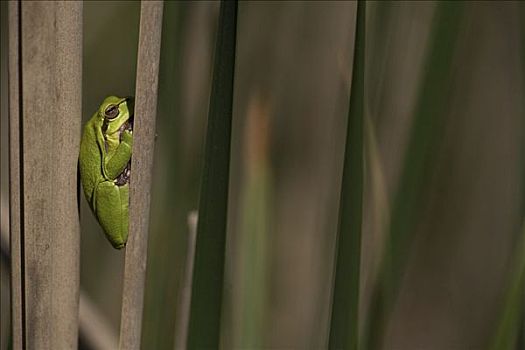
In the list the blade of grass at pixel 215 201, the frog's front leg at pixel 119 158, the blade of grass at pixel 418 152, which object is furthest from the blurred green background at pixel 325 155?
the blade of grass at pixel 215 201

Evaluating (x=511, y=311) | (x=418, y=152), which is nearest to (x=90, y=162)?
(x=418, y=152)

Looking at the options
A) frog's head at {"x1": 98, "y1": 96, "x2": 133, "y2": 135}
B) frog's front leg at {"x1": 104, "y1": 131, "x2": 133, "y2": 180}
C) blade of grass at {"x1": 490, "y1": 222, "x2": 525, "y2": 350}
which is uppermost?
frog's head at {"x1": 98, "y1": 96, "x2": 133, "y2": 135}

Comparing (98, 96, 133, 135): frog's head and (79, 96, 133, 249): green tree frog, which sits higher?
(98, 96, 133, 135): frog's head

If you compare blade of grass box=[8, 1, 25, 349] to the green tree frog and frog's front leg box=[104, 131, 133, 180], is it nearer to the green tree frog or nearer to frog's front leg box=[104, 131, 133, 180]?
the green tree frog

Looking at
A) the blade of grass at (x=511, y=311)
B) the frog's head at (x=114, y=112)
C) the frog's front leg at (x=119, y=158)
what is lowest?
the blade of grass at (x=511, y=311)

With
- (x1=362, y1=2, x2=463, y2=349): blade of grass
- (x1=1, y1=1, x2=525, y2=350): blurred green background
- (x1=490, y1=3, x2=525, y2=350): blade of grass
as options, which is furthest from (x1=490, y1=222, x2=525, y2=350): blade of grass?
(x1=1, y1=1, x2=525, y2=350): blurred green background

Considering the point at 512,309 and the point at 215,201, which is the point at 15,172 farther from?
the point at 512,309

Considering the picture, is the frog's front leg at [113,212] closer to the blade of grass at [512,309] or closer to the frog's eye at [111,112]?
the frog's eye at [111,112]
